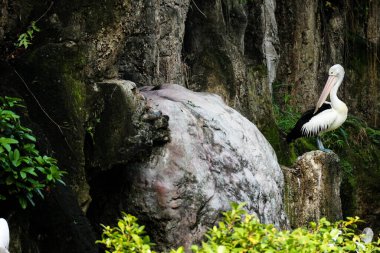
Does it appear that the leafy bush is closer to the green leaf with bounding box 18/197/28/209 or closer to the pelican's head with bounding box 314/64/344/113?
the green leaf with bounding box 18/197/28/209

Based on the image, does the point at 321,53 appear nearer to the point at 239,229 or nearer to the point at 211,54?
the point at 211,54

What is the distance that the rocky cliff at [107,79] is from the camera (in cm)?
571

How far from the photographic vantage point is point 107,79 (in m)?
6.63

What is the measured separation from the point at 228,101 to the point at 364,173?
3.13 m

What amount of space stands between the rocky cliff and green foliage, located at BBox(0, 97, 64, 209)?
0.14 metres

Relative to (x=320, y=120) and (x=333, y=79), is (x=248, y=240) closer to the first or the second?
(x=320, y=120)

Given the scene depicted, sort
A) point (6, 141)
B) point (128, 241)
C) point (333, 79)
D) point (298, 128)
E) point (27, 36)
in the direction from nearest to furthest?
point (128, 241) → point (6, 141) → point (27, 36) → point (298, 128) → point (333, 79)

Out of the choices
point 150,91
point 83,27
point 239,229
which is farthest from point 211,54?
point 239,229

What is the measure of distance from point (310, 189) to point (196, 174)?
110 inches

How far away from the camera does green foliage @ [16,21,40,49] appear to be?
6211mm

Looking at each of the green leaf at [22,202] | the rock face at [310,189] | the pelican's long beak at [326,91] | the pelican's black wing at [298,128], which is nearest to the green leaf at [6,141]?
the green leaf at [22,202]

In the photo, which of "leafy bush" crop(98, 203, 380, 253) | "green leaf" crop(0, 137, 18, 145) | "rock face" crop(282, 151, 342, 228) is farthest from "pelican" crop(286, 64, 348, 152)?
"leafy bush" crop(98, 203, 380, 253)

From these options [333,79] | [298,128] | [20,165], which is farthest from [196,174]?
[333,79]

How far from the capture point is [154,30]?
7.48 meters
